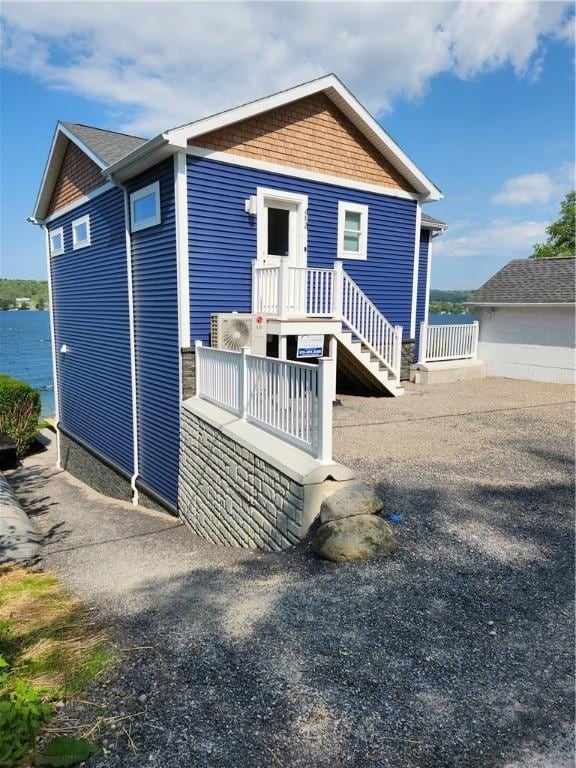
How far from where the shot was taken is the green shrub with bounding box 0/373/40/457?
51.0 ft

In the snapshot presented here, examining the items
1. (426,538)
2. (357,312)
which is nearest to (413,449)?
(426,538)

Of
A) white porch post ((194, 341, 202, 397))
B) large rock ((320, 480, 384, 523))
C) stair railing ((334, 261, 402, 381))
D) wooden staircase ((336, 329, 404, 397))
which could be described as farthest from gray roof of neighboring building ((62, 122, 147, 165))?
large rock ((320, 480, 384, 523))

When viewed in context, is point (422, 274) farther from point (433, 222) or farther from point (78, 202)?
point (78, 202)

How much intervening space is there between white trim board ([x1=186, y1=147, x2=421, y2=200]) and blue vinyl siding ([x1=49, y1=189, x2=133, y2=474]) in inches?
102

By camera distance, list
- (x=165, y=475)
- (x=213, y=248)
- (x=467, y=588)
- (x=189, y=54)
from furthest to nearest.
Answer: (x=165, y=475) → (x=213, y=248) → (x=189, y=54) → (x=467, y=588)

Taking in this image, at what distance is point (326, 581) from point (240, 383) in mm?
3518

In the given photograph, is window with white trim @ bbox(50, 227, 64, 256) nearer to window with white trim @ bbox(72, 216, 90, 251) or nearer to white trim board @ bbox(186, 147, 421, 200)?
window with white trim @ bbox(72, 216, 90, 251)

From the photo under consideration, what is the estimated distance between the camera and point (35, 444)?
17.7 meters

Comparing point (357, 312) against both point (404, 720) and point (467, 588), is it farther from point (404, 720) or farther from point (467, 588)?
point (404, 720)

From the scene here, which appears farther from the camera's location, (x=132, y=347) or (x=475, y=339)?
(x=475, y=339)

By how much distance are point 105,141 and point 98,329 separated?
4.48m

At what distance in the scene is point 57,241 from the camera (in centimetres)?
1396

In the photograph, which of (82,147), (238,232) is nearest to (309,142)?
(238,232)

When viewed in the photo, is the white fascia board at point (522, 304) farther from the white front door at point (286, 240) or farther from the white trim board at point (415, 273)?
the white front door at point (286, 240)
